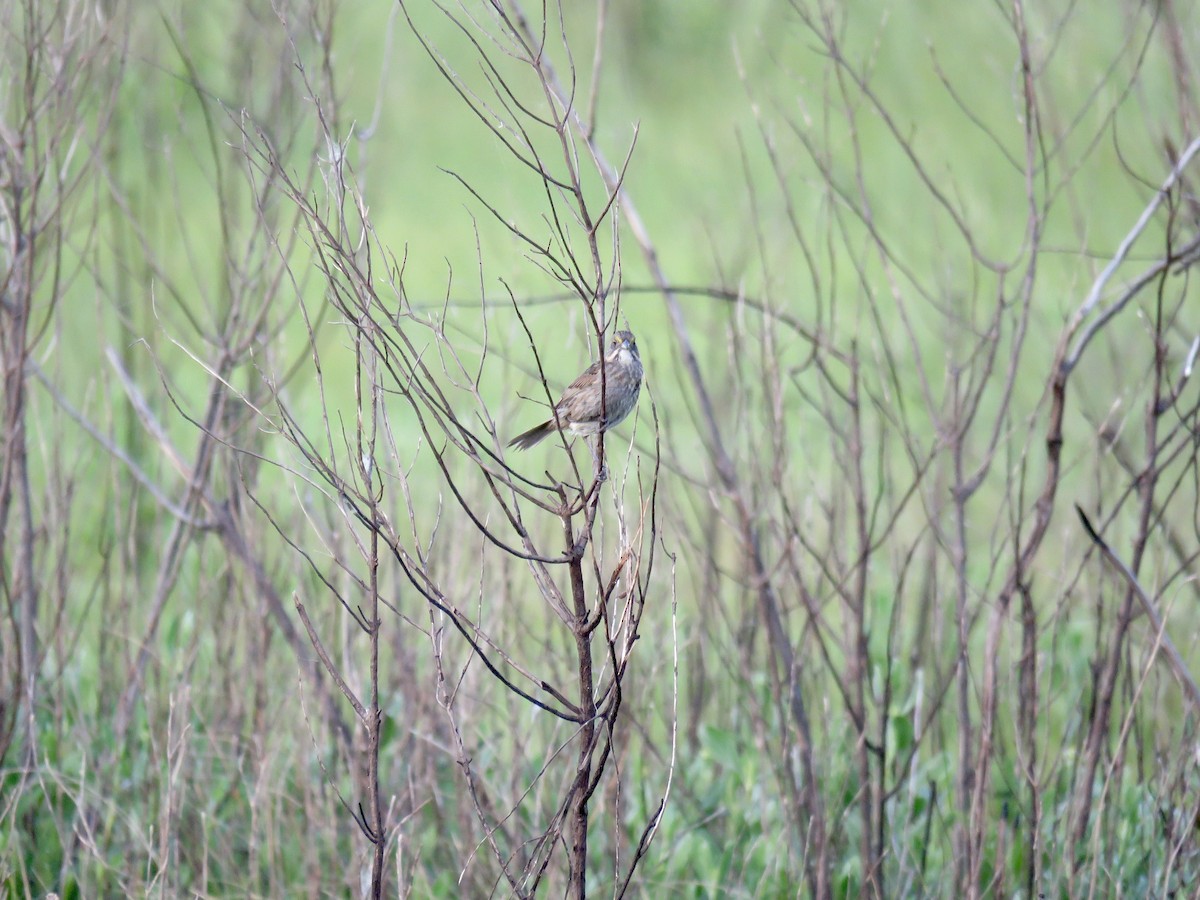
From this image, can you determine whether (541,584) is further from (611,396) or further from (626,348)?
(626,348)

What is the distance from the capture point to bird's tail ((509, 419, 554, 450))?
4109 millimetres

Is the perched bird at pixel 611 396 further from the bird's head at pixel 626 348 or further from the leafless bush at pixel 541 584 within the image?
the leafless bush at pixel 541 584

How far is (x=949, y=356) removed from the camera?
10.7 feet

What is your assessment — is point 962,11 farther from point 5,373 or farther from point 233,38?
point 5,373

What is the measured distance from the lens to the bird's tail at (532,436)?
411 cm

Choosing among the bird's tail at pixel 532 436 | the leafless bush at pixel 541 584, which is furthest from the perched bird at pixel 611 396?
the leafless bush at pixel 541 584

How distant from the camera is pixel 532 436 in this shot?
13.8ft

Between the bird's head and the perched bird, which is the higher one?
the bird's head

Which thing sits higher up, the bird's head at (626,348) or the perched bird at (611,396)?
the bird's head at (626,348)

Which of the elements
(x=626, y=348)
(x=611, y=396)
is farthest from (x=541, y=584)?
(x=626, y=348)

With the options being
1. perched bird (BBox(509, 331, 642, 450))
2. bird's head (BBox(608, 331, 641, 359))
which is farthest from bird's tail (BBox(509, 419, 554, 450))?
bird's head (BBox(608, 331, 641, 359))

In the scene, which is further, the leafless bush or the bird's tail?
the bird's tail

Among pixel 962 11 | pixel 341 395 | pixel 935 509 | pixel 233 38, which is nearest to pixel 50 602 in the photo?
pixel 233 38

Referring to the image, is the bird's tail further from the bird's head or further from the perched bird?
the bird's head
